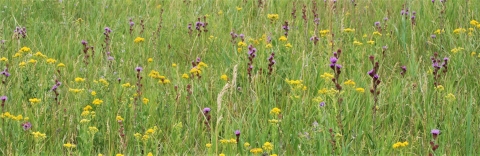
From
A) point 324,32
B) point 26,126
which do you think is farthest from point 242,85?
point 26,126

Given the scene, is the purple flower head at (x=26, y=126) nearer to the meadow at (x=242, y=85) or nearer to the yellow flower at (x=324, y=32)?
the meadow at (x=242, y=85)

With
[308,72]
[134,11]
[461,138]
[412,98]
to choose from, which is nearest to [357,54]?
[308,72]

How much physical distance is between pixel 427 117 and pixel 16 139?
1.97 m

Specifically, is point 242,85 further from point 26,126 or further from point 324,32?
point 26,126

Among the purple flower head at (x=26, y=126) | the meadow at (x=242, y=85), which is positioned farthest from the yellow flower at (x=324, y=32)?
the purple flower head at (x=26, y=126)

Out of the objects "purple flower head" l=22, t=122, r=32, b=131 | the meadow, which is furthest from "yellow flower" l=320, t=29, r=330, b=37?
"purple flower head" l=22, t=122, r=32, b=131

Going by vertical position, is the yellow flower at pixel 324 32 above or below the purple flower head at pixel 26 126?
above

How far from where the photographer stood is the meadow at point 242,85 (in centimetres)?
296

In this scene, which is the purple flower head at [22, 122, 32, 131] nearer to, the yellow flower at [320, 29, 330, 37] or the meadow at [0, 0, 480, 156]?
the meadow at [0, 0, 480, 156]

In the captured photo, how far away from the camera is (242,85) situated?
12.7 ft

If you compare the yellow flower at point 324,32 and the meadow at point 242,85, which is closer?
the meadow at point 242,85

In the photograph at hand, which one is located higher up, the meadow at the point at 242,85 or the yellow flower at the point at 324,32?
the yellow flower at the point at 324,32

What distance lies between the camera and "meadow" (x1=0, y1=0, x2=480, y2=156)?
2.96 meters

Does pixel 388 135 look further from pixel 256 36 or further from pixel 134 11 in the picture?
pixel 134 11
